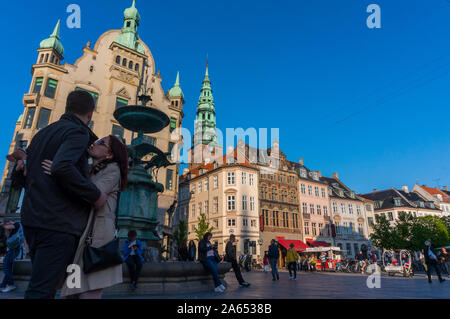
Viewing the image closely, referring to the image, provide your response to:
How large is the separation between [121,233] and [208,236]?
2.71m

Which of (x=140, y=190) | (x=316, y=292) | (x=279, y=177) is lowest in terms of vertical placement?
(x=316, y=292)

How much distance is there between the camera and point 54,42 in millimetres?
30312

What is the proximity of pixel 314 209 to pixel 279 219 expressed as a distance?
828 centimetres

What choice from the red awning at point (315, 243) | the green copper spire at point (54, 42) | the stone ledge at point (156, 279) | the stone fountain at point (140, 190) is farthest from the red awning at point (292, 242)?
the green copper spire at point (54, 42)

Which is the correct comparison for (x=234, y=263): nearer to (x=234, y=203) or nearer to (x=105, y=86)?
(x=105, y=86)

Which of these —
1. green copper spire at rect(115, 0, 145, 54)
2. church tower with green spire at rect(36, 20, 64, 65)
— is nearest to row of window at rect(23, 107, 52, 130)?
church tower with green spire at rect(36, 20, 64, 65)

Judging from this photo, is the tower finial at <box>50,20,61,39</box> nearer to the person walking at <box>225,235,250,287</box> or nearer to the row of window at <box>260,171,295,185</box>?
the row of window at <box>260,171,295,185</box>

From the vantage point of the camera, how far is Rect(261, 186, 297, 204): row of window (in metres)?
41.2

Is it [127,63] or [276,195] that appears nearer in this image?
[127,63]

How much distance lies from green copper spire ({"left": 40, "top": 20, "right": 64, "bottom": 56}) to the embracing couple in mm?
34452

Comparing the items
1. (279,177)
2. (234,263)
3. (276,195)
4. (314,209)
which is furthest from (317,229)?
(234,263)

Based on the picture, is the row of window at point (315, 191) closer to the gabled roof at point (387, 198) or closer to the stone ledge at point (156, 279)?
the gabled roof at point (387, 198)
